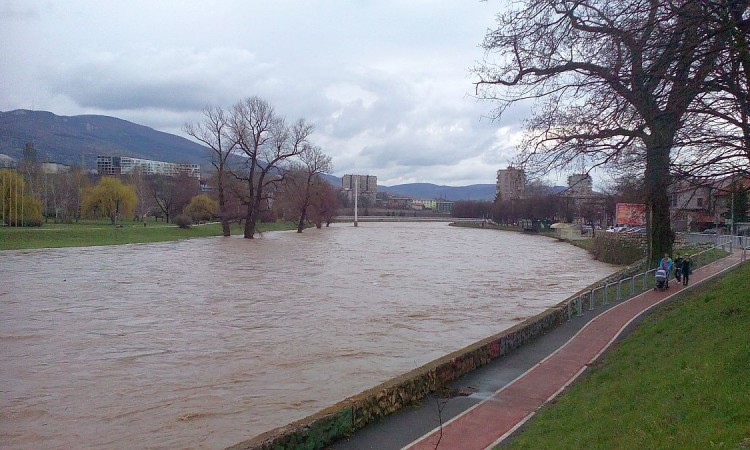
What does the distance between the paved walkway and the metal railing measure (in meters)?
2.71

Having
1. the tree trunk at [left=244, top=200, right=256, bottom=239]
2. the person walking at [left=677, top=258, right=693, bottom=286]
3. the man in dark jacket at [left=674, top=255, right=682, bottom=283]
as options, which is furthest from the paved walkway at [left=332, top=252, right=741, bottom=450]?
the tree trunk at [left=244, top=200, right=256, bottom=239]

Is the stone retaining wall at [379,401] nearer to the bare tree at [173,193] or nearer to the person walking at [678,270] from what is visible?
the person walking at [678,270]

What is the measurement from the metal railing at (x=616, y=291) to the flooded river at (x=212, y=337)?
170cm

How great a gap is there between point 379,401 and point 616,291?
49.4ft

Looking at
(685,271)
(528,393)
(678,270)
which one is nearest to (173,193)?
(678,270)

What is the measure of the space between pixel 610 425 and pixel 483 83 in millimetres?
10693

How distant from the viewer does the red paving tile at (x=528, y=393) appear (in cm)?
794

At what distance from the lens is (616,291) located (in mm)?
21531

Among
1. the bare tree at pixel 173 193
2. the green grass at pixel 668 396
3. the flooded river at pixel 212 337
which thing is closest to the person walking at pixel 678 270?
the flooded river at pixel 212 337

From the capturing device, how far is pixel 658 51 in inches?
337

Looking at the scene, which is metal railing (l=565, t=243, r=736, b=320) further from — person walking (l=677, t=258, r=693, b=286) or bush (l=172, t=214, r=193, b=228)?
bush (l=172, t=214, r=193, b=228)

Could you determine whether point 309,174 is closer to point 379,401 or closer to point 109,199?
point 109,199

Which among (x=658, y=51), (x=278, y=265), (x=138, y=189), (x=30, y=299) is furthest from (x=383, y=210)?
(x=658, y=51)

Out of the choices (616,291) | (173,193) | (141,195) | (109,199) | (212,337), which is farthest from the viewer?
(141,195)
